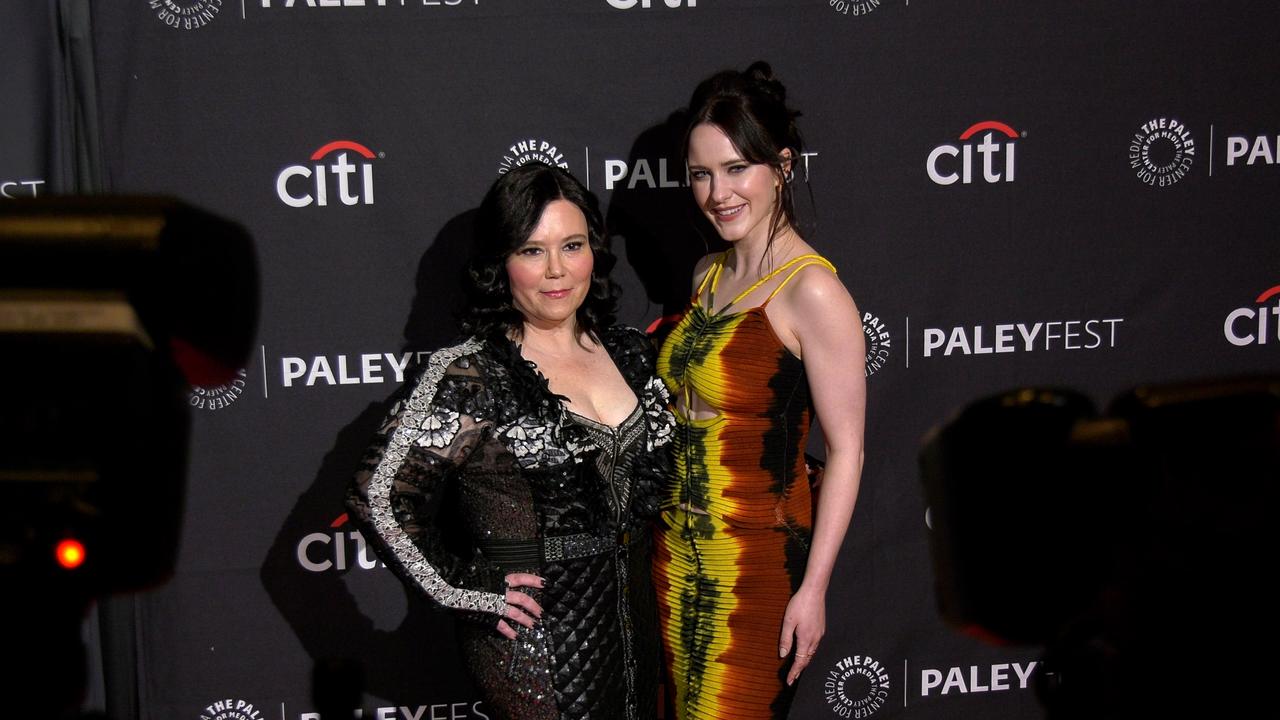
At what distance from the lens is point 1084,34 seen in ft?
8.95

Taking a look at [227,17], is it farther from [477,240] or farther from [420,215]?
[477,240]

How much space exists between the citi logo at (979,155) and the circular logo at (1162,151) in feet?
1.21

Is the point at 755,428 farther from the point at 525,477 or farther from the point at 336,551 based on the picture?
the point at 336,551

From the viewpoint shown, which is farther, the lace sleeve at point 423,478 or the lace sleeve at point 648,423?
the lace sleeve at point 648,423

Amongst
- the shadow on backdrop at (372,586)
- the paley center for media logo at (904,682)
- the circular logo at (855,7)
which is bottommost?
the paley center for media logo at (904,682)

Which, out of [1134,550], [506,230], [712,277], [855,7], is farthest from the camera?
[855,7]

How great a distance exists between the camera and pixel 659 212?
2.68 metres

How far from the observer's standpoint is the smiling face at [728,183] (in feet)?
6.55

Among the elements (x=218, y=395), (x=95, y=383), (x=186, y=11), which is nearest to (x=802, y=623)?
(x=95, y=383)

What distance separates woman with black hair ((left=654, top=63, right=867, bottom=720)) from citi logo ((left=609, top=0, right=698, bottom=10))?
62cm

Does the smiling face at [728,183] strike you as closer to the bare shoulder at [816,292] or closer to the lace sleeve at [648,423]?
the bare shoulder at [816,292]

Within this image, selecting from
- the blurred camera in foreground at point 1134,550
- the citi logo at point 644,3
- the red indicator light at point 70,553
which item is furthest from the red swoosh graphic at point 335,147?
the blurred camera in foreground at point 1134,550

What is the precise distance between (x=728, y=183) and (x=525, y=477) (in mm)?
724

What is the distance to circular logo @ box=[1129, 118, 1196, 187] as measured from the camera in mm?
2781
